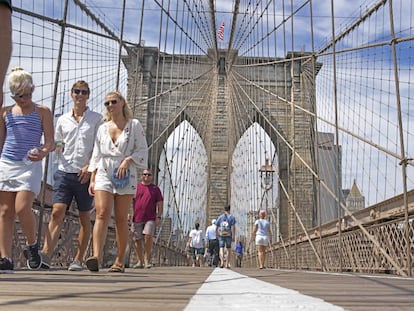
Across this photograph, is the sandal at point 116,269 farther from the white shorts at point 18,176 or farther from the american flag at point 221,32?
the american flag at point 221,32

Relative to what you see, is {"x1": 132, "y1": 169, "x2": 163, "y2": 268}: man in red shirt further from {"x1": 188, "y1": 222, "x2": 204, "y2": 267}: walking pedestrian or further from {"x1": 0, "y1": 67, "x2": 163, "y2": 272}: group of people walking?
{"x1": 188, "y1": 222, "x2": 204, "y2": 267}: walking pedestrian

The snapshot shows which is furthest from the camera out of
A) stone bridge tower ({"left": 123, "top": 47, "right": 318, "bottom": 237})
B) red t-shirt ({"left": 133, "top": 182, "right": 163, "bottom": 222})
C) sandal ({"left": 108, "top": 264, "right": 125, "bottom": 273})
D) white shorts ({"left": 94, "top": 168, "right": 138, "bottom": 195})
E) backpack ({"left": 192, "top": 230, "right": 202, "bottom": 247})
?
stone bridge tower ({"left": 123, "top": 47, "right": 318, "bottom": 237})

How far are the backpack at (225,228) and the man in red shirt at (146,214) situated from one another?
2.82m

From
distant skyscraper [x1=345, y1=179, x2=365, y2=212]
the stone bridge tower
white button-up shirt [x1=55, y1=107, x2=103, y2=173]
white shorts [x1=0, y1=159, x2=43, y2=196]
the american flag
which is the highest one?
the american flag

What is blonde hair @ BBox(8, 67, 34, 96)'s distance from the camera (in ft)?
8.34

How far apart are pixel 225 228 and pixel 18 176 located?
5.25 meters

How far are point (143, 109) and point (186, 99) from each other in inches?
75.0

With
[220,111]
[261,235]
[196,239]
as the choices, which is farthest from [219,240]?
[220,111]

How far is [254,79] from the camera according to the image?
14477mm

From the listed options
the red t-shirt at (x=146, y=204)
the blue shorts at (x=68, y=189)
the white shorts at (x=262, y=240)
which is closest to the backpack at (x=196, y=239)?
the white shorts at (x=262, y=240)

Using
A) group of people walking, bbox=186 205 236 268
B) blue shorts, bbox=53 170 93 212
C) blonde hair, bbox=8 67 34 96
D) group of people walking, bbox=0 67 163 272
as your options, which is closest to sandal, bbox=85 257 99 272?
group of people walking, bbox=0 67 163 272

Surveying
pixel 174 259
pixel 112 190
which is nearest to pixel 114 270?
pixel 112 190

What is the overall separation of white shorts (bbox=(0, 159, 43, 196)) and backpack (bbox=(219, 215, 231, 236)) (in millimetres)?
5141

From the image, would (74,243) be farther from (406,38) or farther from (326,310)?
(326,310)
